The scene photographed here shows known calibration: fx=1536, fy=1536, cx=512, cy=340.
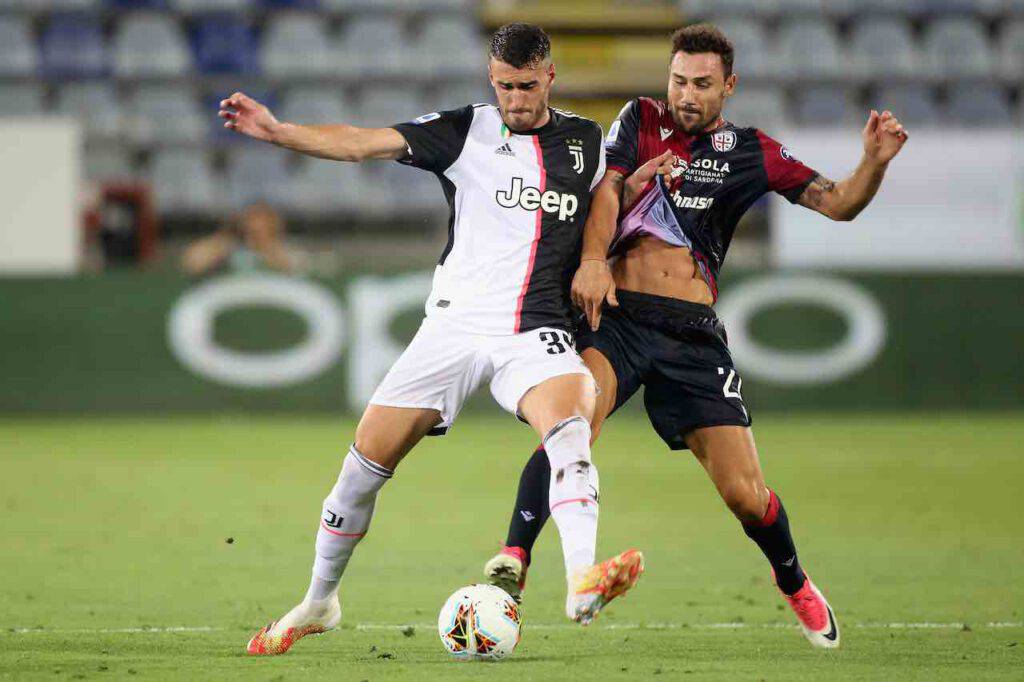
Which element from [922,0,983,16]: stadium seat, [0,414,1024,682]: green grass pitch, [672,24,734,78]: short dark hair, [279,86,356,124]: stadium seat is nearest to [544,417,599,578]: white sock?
[0,414,1024,682]: green grass pitch

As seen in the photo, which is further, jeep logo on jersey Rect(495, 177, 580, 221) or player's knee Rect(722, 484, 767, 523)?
player's knee Rect(722, 484, 767, 523)

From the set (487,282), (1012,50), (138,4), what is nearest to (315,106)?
(138,4)

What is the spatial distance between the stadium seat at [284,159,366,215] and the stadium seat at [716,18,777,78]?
5326 mm

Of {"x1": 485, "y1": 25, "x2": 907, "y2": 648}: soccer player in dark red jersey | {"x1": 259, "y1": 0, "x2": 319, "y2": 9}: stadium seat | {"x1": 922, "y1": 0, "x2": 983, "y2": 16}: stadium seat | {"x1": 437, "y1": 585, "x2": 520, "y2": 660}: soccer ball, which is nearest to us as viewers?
{"x1": 437, "y1": 585, "x2": 520, "y2": 660}: soccer ball

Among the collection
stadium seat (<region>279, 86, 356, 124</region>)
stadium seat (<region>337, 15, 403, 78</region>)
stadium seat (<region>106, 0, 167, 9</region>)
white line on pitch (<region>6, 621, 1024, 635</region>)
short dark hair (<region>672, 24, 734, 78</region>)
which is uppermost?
short dark hair (<region>672, 24, 734, 78</region>)

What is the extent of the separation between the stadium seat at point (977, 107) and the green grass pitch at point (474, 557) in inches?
283

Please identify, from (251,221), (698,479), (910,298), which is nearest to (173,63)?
(251,221)

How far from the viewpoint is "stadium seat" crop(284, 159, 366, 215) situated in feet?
61.8

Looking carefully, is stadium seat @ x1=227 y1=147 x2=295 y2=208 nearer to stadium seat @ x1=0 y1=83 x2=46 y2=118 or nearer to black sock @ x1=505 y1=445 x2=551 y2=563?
stadium seat @ x1=0 y1=83 x2=46 y2=118

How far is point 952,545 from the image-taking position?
8.52m

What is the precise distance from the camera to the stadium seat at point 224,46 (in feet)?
65.4

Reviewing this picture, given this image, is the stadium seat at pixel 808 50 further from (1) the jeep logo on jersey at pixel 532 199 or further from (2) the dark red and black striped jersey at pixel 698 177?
(1) the jeep logo on jersey at pixel 532 199

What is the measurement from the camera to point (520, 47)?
5426mm

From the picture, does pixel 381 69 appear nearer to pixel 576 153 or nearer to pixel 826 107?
pixel 826 107
